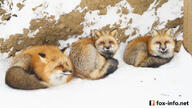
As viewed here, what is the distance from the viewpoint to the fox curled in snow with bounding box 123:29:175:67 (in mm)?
3877

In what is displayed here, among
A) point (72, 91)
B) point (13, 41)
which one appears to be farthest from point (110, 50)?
point (13, 41)

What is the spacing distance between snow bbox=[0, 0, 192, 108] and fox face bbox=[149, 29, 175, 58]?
0.68 ft

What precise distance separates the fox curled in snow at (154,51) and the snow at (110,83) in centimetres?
12

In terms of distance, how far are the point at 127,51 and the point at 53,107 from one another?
1.79m

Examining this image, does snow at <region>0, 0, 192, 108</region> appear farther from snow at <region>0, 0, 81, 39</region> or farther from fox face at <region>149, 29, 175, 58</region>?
fox face at <region>149, 29, 175, 58</region>

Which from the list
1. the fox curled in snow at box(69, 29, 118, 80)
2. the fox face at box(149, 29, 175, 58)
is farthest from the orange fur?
the fox face at box(149, 29, 175, 58)

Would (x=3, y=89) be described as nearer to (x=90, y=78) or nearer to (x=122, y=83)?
(x=90, y=78)

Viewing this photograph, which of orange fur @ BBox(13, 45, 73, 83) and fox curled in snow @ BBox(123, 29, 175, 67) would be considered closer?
orange fur @ BBox(13, 45, 73, 83)

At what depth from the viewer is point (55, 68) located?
3.35 metres

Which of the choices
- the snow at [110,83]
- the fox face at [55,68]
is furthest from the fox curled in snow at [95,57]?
the fox face at [55,68]

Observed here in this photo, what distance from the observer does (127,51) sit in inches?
164

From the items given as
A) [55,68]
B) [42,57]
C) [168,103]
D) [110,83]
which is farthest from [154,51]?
[42,57]

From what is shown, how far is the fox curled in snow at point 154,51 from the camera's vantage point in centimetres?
388

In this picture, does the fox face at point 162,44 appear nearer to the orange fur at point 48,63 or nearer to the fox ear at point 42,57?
the orange fur at point 48,63
